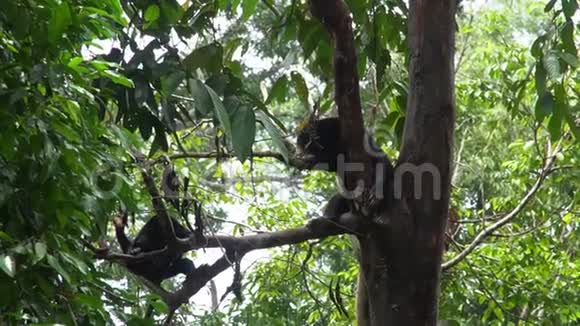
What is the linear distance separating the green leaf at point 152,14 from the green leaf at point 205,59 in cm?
18

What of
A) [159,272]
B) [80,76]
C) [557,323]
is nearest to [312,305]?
[557,323]

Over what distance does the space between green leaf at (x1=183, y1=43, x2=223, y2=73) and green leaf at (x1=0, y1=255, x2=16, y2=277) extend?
3.99 ft

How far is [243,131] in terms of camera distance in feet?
7.64

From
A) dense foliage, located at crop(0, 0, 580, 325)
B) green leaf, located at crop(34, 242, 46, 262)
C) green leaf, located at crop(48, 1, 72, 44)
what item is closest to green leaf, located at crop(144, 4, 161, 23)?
dense foliage, located at crop(0, 0, 580, 325)

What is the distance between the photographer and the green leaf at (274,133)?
232 centimetres

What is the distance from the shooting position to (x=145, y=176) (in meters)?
3.12

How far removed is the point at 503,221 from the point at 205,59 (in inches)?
92.5

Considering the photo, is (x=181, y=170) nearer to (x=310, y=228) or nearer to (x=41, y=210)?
(x=310, y=228)

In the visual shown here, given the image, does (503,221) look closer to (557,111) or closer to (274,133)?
(557,111)

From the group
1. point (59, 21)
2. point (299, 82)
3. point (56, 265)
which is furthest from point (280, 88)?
point (56, 265)

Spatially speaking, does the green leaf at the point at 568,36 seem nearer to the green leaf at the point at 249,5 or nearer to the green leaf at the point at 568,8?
the green leaf at the point at 568,8

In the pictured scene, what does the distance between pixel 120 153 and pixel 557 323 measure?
4.16 metres

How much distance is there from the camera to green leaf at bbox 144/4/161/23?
2799 millimetres

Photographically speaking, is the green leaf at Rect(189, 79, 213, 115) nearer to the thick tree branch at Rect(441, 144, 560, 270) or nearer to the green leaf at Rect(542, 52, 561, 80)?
the green leaf at Rect(542, 52, 561, 80)
